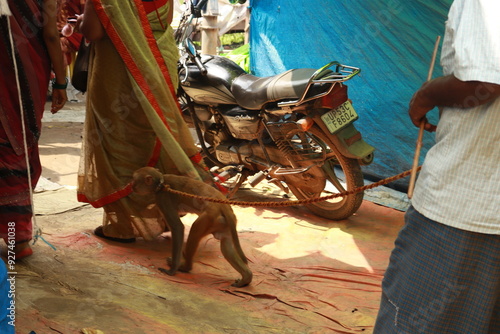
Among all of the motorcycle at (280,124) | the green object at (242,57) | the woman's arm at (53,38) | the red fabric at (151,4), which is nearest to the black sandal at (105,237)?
the woman's arm at (53,38)

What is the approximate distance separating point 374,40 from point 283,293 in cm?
354

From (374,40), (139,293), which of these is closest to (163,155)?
(139,293)

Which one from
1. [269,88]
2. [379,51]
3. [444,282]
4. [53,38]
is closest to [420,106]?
[444,282]

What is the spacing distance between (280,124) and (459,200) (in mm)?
3113

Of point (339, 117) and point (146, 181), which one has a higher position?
point (339, 117)

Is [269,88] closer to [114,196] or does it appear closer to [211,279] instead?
[114,196]

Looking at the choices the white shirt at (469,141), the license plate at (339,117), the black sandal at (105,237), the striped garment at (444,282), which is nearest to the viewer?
the white shirt at (469,141)

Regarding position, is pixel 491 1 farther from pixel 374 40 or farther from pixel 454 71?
pixel 374 40

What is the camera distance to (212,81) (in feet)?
17.5

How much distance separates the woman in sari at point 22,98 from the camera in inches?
132

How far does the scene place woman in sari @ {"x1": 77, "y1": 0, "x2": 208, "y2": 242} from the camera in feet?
12.2

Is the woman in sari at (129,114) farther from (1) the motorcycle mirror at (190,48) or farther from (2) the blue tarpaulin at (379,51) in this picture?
(2) the blue tarpaulin at (379,51)

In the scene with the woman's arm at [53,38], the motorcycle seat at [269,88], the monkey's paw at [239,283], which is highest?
the woman's arm at [53,38]

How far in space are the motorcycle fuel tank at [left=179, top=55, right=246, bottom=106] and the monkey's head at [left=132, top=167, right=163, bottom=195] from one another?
5.66 feet
